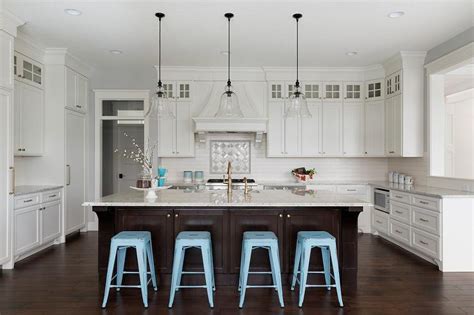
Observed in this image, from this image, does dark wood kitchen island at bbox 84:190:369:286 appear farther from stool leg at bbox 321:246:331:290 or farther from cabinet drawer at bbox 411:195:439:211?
cabinet drawer at bbox 411:195:439:211

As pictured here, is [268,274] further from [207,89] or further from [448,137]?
[448,137]

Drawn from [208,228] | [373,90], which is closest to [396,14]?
[373,90]

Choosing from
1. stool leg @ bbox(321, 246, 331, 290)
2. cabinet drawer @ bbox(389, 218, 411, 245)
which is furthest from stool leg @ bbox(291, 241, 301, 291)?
cabinet drawer @ bbox(389, 218, 411, 245)

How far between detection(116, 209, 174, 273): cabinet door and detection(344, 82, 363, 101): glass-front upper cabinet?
4.17m

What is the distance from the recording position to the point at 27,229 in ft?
14.4

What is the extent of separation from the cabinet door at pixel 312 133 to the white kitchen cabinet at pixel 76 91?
3.85 meters

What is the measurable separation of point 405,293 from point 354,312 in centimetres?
76

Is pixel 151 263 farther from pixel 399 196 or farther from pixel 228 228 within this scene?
pixel 399 196

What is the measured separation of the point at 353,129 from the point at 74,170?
15.9 feet

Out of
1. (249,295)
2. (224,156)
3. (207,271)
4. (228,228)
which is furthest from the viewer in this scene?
(224,156)

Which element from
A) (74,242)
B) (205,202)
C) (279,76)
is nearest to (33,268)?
(74,242)

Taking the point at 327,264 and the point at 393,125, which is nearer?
the point at 327,264

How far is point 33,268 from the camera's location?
407 centimetres

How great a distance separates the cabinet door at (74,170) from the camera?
5.50 metres
